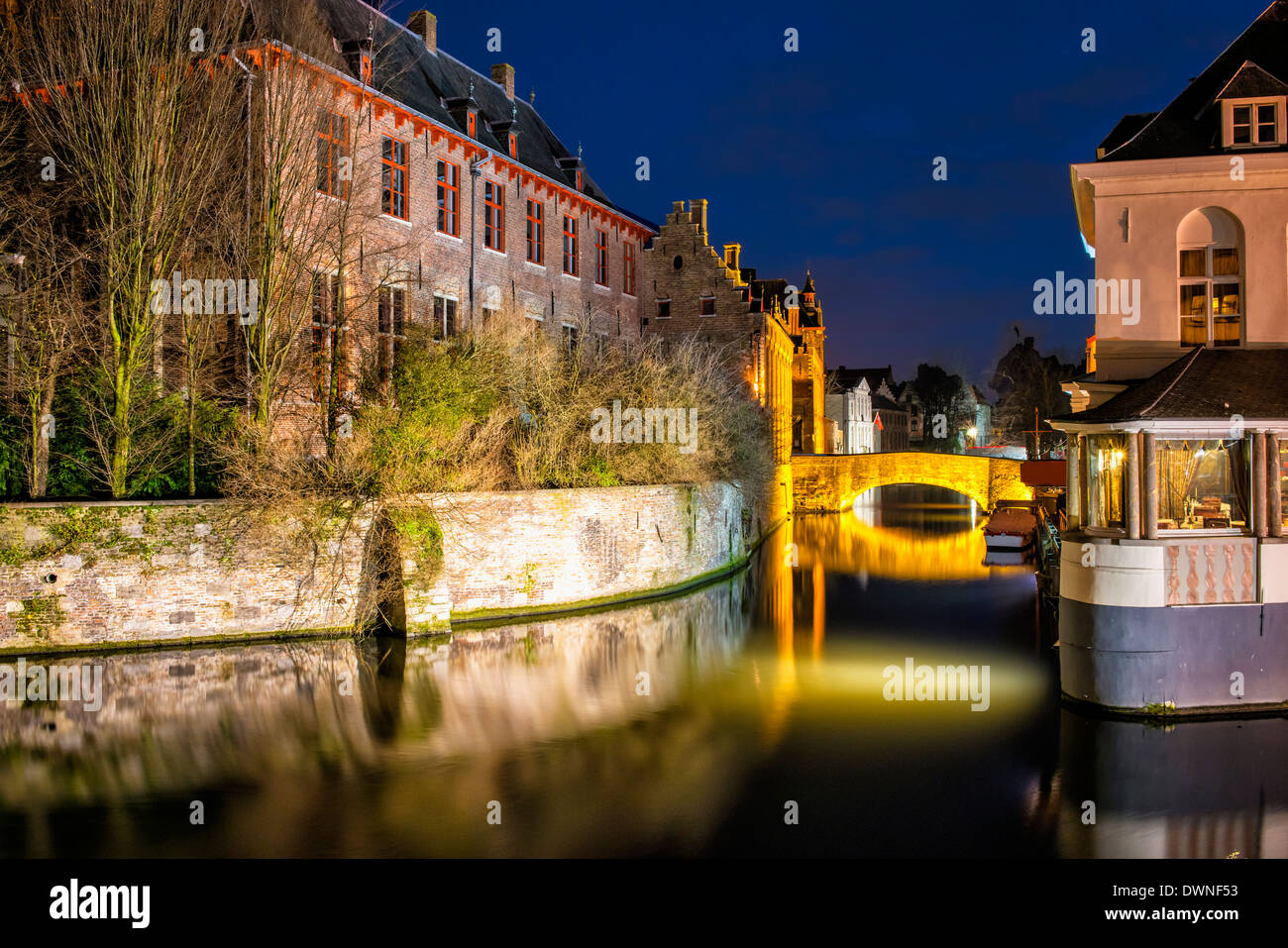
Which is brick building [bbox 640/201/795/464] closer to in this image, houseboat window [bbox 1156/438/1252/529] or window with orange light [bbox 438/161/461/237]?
window with orange light [bbox 438/161/461/237]

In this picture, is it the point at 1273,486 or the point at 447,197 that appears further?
the point at 447,197

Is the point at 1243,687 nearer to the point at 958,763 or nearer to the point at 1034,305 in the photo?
the point at 958,763

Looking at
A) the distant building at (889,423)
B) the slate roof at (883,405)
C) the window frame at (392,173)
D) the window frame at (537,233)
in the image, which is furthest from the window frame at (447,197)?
the slate roof at (883,405)

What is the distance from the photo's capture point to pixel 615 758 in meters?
9.91

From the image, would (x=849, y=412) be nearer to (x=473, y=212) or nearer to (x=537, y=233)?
(x=537, y=233)

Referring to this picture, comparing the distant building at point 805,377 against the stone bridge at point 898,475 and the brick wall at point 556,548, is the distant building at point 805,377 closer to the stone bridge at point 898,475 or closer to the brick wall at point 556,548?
the stone bridge at point 898,475

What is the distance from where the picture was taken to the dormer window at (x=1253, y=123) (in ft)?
38.9

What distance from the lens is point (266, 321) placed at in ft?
56.9

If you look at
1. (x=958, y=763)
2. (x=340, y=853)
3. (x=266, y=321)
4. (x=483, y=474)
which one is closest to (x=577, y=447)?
(x=483, y=474)

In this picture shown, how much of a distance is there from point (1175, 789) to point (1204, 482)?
400 centimetres

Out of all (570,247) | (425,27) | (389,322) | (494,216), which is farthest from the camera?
(570,247)

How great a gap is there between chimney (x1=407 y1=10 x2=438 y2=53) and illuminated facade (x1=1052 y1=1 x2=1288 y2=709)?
19146mm

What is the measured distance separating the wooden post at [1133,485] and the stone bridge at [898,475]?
33372 mm

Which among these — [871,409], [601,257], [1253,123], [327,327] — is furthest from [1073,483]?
[871,409]
